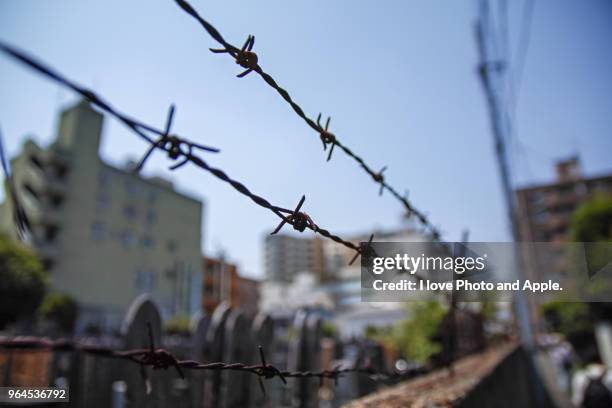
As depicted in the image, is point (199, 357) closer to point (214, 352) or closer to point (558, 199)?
point (214, 352)

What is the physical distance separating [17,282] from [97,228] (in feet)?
56.1

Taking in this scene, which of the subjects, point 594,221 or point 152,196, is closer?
point 594,221

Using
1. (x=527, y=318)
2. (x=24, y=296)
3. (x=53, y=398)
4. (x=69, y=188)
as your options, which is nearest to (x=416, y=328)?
(x=527, y=318)

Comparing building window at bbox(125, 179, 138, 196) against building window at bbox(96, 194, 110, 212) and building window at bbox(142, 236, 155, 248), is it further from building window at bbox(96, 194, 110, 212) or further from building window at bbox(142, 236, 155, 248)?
building window at bbox(142, 236, 155, 248)

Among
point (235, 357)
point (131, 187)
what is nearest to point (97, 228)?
point (131, 187)

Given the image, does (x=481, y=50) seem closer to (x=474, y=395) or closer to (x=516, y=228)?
(x=516, y=228)

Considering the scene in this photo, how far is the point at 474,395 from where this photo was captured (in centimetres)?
307

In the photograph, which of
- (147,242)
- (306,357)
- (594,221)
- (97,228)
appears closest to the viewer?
(306,357)

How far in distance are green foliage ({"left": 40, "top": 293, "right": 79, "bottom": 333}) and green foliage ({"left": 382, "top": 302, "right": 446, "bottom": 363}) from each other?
2532cm

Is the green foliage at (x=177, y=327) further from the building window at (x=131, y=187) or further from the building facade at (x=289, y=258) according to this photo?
the building facade at (x=289, y=258)

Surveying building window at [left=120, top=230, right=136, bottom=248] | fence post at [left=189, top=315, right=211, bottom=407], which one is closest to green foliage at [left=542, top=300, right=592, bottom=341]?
fence post at [left=189, top=315, right=211, bottom=407]

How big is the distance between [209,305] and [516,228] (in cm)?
4099

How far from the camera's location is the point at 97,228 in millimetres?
35875

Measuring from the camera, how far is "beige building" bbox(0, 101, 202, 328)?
3306 centimetres
